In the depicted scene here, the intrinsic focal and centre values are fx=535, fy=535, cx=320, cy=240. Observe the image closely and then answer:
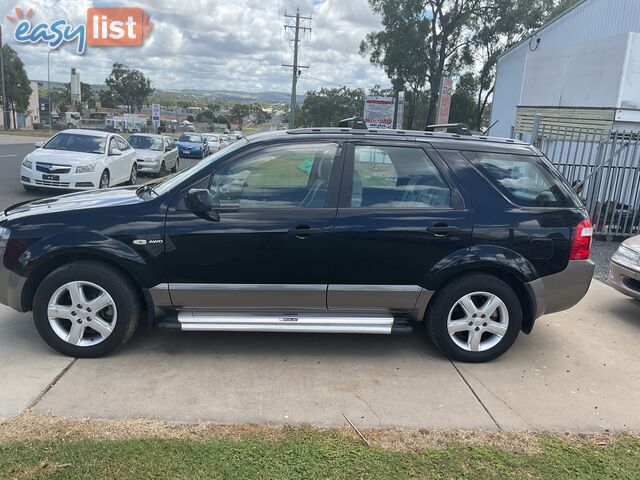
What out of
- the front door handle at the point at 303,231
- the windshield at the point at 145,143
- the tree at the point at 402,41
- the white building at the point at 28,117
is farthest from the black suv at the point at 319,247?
the white building at the point at 28,117

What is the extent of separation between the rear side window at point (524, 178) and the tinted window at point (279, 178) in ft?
3.91

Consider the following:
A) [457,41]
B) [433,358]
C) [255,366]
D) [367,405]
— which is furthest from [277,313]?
[457,41]

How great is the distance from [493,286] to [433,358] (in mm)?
782

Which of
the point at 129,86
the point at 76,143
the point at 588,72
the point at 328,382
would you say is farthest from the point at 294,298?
the point at 129,86

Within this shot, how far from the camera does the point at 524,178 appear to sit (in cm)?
437

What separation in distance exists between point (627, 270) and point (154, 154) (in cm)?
1609

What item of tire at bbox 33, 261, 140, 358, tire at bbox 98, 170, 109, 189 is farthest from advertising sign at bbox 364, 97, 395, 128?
tire at bbox 33, 261, 140, 358

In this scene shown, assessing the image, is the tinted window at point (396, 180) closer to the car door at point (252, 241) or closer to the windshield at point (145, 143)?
the car door at point (252, 241)

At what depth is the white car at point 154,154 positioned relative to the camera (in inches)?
712

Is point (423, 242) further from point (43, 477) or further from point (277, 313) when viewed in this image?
point (43, 477)

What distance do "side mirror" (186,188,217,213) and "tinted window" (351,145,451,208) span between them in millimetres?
1090

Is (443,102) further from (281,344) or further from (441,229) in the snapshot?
(281,344)

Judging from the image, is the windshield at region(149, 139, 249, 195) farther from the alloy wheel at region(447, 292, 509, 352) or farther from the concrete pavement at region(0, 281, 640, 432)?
the alloy wheel at region(447, 292, 509, 352)

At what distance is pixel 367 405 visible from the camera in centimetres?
362
